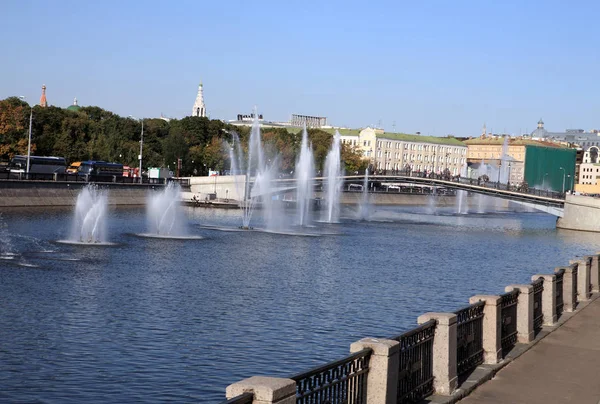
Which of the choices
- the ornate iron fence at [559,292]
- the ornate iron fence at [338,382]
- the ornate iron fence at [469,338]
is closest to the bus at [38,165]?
the ornate iron fence at [559,292]

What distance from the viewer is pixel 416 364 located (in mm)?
11695

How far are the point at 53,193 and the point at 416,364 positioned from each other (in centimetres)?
6147

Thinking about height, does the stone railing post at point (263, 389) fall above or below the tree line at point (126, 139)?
below

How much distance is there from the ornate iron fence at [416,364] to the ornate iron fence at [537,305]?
572 cm

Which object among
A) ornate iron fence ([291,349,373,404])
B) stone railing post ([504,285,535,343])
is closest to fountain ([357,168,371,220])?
stone railing post ([504,285,535,343])

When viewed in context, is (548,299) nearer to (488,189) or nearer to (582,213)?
(582,213)

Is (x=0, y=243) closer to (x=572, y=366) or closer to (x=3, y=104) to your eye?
(x=572, y=366)

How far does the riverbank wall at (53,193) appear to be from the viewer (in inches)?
2557

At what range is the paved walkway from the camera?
42.2ft

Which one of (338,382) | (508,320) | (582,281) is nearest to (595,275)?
(582,281)

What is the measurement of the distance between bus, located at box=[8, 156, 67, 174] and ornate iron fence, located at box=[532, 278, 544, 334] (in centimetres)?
6971

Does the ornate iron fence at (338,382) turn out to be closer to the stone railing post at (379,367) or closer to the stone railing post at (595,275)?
Result: the stone railing post at (379,367)

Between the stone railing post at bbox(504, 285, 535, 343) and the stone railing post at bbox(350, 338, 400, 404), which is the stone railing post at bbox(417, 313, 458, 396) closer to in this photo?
the stone railing post at bbox(350, 338, 400, 404)

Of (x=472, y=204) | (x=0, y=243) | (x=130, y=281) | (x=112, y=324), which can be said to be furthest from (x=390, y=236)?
(x=472, y=204)
